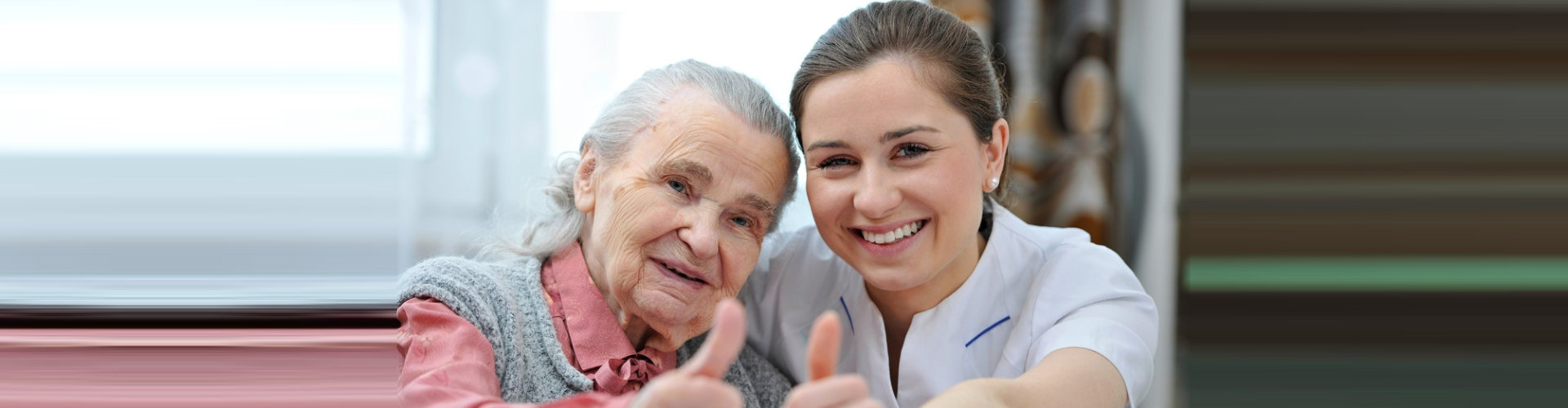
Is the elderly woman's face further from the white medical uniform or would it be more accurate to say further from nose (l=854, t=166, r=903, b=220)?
the white medical uniform

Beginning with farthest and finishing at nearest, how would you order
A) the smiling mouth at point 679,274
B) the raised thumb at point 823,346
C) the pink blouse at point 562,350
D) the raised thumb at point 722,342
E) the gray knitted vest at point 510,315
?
the smiling mouth at point 679,274, the gray knitted vest at point 510,315, the pink blouse at point 562,350, the raised thumb at point 823,346, the raised thumb at point 722,342

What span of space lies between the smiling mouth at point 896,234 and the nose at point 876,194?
A: 55mm

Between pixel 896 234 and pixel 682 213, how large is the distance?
1.08 ft

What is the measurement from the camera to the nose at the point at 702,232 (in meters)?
1.41

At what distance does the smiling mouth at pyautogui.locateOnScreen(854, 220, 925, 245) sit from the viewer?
1.56m

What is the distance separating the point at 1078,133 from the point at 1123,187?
227 mm

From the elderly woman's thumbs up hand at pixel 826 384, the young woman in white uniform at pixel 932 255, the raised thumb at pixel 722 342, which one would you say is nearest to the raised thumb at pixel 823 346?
the elderly woman's thumbs up hand at pixel 826 384

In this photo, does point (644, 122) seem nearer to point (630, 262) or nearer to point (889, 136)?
point (630, 262)

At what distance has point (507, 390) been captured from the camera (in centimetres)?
136

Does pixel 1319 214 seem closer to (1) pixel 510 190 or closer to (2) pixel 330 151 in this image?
(2) pixel 330 151

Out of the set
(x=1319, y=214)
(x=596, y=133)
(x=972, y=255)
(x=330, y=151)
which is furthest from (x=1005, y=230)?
(x=330, y=151)

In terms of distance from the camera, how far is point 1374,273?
1.49 meters

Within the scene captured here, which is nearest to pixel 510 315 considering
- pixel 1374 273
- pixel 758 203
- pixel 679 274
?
pixel 679 274

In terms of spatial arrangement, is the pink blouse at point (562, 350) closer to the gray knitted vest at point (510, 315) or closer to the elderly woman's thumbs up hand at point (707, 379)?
the gray knitted vest at point (510, 315)
